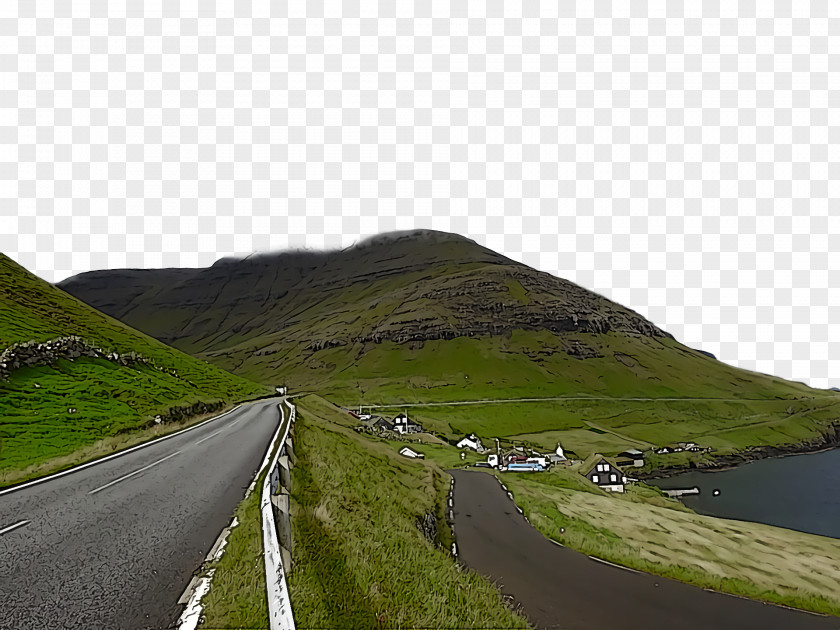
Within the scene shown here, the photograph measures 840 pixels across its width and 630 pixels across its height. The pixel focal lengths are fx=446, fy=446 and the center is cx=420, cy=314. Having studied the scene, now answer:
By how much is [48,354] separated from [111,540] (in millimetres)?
31116

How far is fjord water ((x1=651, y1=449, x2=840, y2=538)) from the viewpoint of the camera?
77688mm

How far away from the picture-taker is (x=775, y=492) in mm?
96625

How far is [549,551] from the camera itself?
27766 millimetres

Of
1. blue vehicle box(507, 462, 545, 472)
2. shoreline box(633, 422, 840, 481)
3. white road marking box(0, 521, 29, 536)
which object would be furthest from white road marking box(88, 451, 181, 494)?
shoreline box(633, 422, 840, 481)

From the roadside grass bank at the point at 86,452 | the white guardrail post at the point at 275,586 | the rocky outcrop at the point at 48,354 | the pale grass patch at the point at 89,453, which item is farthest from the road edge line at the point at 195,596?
the rocky outcrop at the point at 48,354

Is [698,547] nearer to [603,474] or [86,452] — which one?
[86,452]

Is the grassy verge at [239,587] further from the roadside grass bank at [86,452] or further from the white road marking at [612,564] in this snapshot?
the white road marking at [612,564]

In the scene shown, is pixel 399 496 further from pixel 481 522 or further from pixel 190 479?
pixel 190 479

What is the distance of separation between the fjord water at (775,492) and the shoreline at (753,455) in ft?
8.68

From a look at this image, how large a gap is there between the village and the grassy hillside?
31372 mm

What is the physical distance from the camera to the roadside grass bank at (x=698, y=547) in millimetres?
25969

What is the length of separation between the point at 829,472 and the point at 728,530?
367 ft

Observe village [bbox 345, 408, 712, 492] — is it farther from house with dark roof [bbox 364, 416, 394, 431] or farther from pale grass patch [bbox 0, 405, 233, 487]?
pale grass patch [bbox 0, 405, 233, 487]

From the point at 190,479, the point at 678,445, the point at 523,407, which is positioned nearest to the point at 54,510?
the point at 190,479
